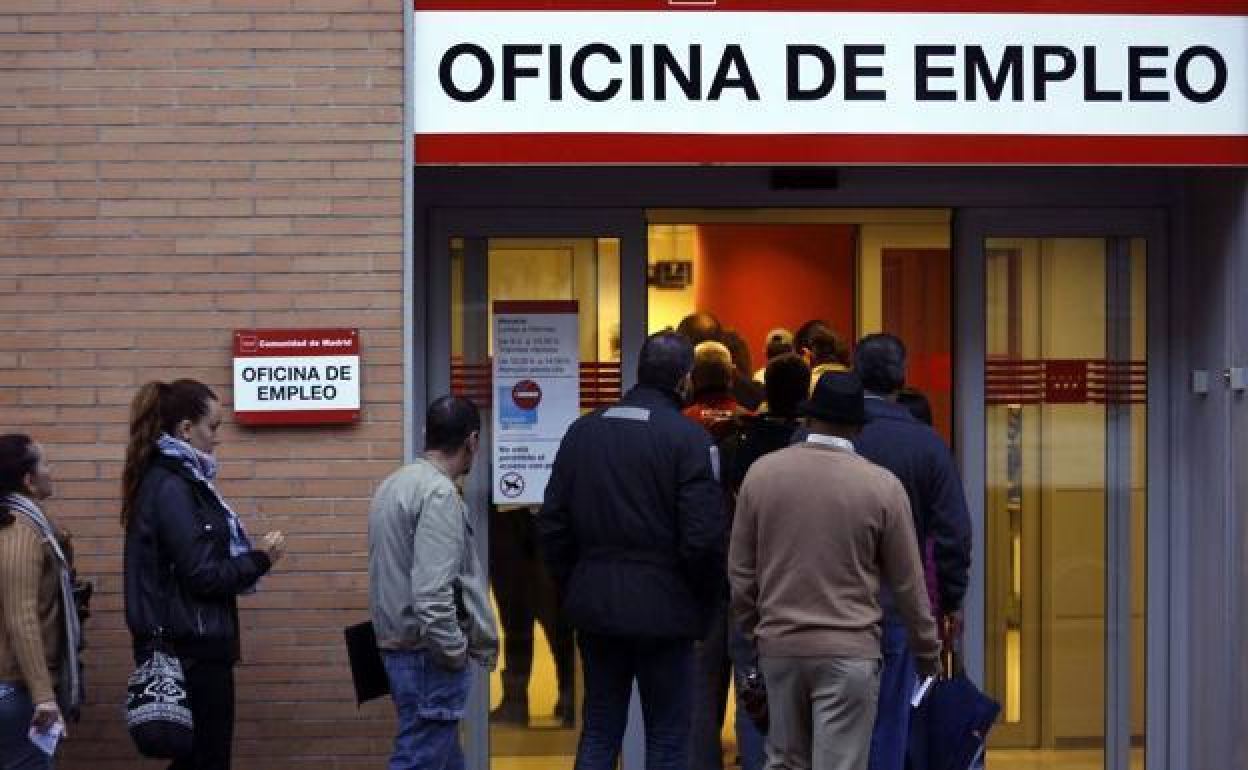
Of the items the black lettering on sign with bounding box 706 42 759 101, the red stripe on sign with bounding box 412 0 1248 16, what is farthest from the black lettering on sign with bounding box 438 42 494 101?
the black lettering on sign with bounding box 706 42 759 101

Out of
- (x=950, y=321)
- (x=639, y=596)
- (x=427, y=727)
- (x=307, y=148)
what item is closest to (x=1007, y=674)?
(x=950, y=321)

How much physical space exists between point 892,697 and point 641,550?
107 cm

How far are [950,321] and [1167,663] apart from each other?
6.42 ft

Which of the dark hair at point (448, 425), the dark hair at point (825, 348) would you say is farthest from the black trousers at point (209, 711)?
the dark hair at point (825, 348)

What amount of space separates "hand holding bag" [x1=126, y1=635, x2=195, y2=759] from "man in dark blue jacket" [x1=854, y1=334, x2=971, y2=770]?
2475 mm

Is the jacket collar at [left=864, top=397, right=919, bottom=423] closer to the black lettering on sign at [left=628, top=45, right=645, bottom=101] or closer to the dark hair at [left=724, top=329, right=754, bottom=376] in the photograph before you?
the black lettering on sign at [left=628, top=45, right=645, bottom=101]

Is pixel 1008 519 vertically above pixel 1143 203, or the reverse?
pixel 1143 203

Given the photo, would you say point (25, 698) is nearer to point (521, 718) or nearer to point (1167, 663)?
point (521, 718)

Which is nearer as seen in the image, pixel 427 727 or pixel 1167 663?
pixel 427 727

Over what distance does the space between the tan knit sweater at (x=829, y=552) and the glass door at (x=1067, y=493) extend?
2856mm

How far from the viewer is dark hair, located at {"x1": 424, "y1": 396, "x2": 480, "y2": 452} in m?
7.04

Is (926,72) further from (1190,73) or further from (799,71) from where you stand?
(1190,73)

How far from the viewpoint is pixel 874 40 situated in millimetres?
8297

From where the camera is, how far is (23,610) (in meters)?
6.79
